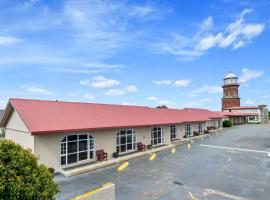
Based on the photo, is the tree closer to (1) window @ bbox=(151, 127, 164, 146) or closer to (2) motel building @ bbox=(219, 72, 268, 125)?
(1) window @ bbox=(151, 127, 164, 146)

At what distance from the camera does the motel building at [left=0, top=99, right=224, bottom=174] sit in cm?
1401

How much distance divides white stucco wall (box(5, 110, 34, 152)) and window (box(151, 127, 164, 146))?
531 inches

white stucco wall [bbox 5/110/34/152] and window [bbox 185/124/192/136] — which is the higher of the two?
white stucco wall [bbox 5/110/34/152]

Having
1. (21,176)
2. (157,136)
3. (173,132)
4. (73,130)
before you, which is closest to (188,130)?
(173,132)

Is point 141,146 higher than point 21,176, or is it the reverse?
point 21,176

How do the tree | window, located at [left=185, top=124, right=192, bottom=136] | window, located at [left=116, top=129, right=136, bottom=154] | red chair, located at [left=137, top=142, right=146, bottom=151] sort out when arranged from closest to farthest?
1. the tree
2. window, located at [left=116, top=129, right=136, bottom=154]
3. red chair, located at [left=137, top=142, right=146, bottom=151]
4. window, located at [left=185, top=124, right=192, bottom=136]

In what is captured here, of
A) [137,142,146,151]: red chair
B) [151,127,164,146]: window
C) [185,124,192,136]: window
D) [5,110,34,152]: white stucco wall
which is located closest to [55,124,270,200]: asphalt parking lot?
[137,142,146,151]: red chair

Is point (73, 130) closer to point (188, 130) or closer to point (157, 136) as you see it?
point (157, 136)

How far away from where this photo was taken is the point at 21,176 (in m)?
5.87

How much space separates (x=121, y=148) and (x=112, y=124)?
2774 millimetres

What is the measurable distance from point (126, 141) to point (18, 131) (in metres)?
9.55

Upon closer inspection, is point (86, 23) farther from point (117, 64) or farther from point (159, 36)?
point (117, 64)

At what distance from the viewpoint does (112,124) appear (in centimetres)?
1842

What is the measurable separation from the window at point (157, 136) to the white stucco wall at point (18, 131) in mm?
13476
